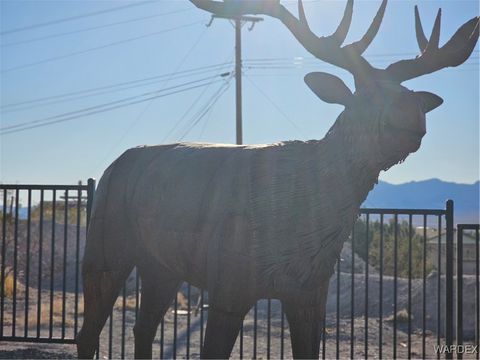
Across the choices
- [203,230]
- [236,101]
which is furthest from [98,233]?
[236,101]

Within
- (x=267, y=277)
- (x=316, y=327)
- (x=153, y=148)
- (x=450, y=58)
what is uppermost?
(x=450, y=58)

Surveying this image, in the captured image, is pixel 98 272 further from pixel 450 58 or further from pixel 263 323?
pixel 263 323

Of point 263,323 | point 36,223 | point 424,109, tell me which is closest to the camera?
point 424,109

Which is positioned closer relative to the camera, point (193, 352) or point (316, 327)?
point (316, 327)

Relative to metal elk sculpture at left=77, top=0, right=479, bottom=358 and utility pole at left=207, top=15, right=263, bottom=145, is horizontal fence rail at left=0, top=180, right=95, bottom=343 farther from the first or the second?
utility pole at left=207, top=15, right=263, bottom=145

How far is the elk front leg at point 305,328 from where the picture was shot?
10.0 ft

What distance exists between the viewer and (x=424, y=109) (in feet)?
9.41

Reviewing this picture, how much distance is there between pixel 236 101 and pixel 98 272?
12.3m

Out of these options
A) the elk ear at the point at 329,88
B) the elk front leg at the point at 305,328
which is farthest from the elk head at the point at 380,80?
the elk front leg at the point at 305,328

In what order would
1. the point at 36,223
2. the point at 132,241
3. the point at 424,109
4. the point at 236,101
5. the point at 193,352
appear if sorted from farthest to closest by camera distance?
the point at 36,223 → the point at 236,101 → the point at 193,352 → the point at 132,241 → the point at 424,109

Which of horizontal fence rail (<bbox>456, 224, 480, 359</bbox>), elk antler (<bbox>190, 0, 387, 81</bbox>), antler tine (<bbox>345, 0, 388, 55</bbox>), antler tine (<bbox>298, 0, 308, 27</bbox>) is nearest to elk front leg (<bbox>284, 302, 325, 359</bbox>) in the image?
elk antler (<bbox>190, 0, 387, 81</bbox>)

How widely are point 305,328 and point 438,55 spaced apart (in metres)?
1.55

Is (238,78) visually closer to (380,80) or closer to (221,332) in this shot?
(380,80)

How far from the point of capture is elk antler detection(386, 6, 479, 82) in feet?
9.68
